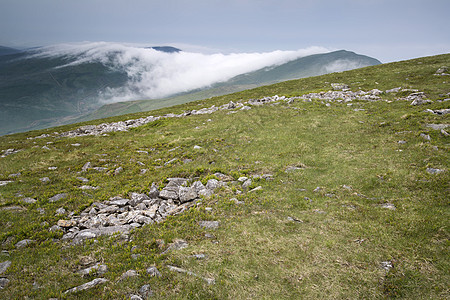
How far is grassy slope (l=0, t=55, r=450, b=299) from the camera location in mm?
8492

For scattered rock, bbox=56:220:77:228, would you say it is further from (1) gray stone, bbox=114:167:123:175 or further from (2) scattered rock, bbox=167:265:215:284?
(2) scattered rock, bbox=167:265:215:284

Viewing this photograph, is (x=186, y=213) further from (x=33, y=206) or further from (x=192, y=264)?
(x=33, y=206)

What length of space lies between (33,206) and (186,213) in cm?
1092

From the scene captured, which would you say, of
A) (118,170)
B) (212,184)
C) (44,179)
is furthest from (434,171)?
(44,179)

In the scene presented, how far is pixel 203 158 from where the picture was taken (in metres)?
22.4

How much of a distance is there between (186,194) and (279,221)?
22.9ft

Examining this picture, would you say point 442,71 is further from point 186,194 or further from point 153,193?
point 153,193

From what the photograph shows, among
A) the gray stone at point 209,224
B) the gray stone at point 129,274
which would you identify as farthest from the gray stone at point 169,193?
the gray stone at point 129,274

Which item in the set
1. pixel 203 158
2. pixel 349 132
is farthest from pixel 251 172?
pixel 349 132

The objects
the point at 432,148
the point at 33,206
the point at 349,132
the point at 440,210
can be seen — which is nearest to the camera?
the point at 440,210

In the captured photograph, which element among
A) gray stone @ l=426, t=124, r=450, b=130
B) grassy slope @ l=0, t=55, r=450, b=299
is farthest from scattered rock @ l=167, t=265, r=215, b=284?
gray stone @ l=426, t=124, r=450, b=130

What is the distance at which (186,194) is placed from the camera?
51.6ft

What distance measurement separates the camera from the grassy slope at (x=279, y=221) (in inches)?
334

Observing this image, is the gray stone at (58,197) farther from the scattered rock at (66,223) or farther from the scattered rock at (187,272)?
the scattered rock at (187,272)
